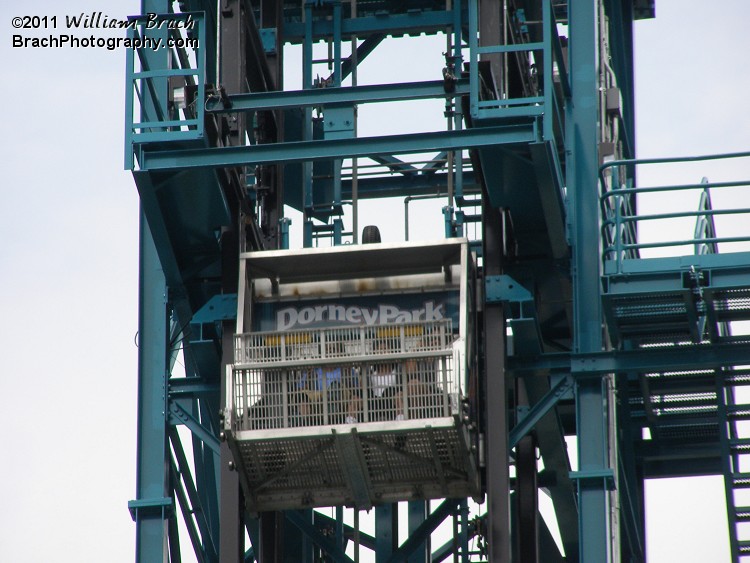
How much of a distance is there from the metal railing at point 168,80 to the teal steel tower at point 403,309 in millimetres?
38

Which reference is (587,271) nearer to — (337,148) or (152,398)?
(337,148)

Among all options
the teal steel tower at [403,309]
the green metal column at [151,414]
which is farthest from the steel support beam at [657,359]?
the green metal column at [151,414]

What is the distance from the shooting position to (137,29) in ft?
75.5

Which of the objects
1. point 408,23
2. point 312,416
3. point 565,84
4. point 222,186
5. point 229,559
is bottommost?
point 229,559

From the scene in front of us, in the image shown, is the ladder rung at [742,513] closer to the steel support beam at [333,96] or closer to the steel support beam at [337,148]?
the steel support beam at [337,148]

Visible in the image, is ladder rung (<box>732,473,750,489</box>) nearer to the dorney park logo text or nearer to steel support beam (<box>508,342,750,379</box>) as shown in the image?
steel support beam (<box>508,342,750,379</box>)

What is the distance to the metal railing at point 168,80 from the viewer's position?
22.4m

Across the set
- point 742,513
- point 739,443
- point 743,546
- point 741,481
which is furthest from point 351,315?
point 743,546

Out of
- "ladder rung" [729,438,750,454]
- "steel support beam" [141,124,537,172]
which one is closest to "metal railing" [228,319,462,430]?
"steel support beam" [141,124,537,172]

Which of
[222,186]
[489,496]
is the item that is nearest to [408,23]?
[222,186]

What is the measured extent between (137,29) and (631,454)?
10.6 metres

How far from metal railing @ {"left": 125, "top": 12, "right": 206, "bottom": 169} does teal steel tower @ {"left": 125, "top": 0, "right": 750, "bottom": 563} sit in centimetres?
4

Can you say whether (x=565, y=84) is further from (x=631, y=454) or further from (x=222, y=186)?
(x=631, y=454)

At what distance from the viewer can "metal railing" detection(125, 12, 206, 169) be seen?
73.6 feet
